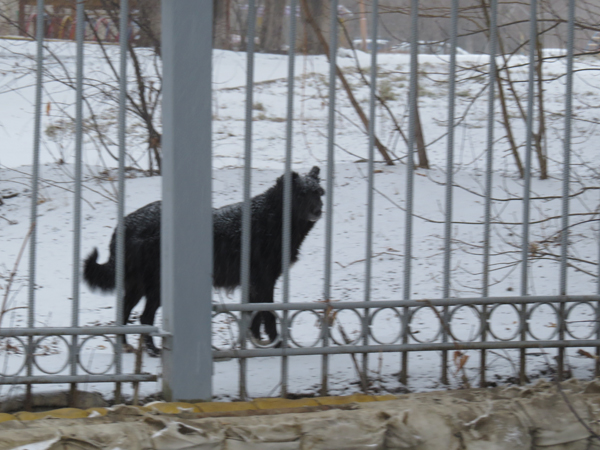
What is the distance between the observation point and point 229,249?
13.5 ft

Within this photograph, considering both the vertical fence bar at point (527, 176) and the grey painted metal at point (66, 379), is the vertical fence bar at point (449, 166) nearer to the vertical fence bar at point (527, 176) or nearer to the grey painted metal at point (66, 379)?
the vertical fence bar at point (527, 176)

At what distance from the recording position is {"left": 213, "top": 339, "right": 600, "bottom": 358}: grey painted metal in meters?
2.97

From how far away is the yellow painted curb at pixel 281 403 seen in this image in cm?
297

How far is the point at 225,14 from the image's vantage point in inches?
147

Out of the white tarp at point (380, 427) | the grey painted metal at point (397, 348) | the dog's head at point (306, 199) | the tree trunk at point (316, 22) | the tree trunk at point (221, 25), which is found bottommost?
the white tarp at point (380, 427)

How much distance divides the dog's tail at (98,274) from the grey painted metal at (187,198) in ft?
3.78

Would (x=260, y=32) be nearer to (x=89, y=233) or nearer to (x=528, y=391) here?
(x=89, y=233)

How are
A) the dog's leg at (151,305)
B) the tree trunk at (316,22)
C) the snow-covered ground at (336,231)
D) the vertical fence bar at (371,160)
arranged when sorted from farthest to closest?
the tree trunk at (316,22) → the dog's leg at (151,305) → the snow-covered ground at (336,231) → the vertical fence bar at (371,160)

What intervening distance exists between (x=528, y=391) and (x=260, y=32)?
2.67 m

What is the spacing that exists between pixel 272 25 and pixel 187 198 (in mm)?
1768

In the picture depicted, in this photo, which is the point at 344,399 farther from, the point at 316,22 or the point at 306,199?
the point at 316,22

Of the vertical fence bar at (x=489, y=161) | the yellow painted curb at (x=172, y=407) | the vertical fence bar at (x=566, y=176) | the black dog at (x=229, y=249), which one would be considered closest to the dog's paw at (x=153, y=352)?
the black dog at (x=229, y=249)

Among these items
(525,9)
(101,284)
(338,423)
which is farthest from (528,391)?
(525,9)

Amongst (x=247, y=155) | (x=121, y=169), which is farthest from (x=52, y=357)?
(x=247, y=155)
